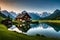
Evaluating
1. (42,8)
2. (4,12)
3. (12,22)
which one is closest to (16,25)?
(12,22)

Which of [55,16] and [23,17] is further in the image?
[55,16]

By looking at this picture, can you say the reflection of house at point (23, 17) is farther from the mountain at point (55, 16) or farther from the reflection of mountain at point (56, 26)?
the reflection of mountain at point (56, 26)

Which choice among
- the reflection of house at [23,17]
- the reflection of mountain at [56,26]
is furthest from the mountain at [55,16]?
the reflection of house at [23,17]

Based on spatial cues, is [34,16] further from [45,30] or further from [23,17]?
[45,30]

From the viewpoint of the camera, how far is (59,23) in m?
8.77

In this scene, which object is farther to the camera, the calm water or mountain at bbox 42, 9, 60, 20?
mountain at bbox 42, 9, 60, 20

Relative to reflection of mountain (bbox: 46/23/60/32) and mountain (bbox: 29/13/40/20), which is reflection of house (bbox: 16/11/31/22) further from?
reflection of mountain (bbox: 46/23/60/32)

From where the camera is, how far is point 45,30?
330 inches

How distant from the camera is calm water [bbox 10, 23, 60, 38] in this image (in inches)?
317

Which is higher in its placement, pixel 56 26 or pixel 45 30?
pixel 56 26

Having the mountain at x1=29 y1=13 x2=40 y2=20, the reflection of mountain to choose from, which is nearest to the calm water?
the reflection of mountain

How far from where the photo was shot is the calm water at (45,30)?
8047 mm

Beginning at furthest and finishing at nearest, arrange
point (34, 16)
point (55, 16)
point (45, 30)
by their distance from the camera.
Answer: point (55, 16), point (34, 16), point (45, 30)

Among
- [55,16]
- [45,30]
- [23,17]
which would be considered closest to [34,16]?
[23,17]
